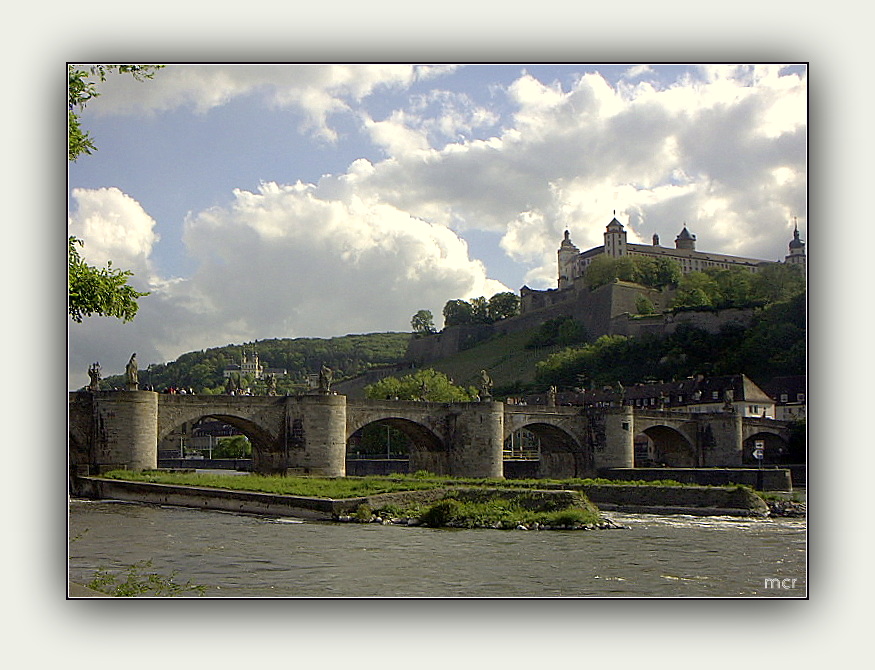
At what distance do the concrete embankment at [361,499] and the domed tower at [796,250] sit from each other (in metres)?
10.6

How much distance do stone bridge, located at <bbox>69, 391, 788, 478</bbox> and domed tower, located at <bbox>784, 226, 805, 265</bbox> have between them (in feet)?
58.4

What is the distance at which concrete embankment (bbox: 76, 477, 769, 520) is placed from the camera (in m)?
23.9

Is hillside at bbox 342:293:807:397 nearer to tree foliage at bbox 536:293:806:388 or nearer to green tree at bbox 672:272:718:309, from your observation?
tree foliage at bbox 536:293:806:388

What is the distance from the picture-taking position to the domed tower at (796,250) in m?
12.4

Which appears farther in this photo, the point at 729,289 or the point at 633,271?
the point at 633,271

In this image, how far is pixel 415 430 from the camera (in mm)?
39406

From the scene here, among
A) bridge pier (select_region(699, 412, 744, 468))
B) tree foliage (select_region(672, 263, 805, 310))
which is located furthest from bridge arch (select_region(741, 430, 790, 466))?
tree foliage (select_region(672, 263, 805, 310))

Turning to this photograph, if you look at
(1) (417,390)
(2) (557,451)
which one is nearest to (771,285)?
(2) (557,451)

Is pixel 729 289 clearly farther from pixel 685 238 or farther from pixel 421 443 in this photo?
pixel 685 238

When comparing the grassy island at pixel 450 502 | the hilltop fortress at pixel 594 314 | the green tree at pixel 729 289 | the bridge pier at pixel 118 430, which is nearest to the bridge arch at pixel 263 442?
the bridge pier at pixel 118 430

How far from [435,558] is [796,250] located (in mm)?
7164

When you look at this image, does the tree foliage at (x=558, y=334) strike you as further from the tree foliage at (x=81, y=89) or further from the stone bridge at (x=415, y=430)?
the tree foliage at (x=81, y=89)
